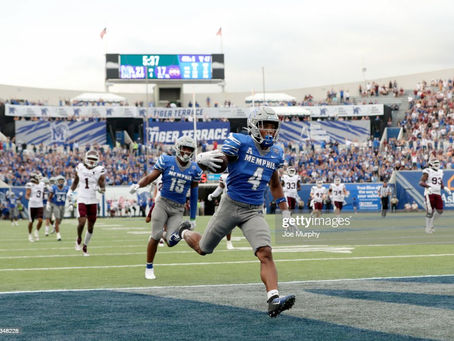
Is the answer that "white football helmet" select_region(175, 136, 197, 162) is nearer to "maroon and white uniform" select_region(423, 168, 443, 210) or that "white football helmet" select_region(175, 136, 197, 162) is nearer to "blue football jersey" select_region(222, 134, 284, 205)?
"blue football jersey" select_region(222, 134, 284, 205)

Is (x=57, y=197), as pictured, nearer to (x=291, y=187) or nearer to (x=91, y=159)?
(x=91, y=159)

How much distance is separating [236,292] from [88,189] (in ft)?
20.2

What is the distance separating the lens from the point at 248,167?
6723 millimetres

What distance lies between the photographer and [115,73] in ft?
189

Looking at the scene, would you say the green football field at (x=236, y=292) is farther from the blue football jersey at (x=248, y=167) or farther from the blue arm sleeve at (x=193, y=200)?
the blue football jersey at (x=248, y=167)

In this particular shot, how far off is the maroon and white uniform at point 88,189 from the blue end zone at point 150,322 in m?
5.72

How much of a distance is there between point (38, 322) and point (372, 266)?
5.93 metres

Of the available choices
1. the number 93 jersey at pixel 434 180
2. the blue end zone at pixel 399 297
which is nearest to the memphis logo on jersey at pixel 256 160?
the blue end zone at pixel 399 297

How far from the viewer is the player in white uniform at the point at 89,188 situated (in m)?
13.1

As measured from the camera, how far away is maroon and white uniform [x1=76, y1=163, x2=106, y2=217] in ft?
43.0

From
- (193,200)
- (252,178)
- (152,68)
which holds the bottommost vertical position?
(193,200)

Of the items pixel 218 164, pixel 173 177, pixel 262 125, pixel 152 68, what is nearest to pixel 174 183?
pixel 173 177

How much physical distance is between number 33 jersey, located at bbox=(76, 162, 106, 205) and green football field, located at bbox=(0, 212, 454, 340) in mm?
1106

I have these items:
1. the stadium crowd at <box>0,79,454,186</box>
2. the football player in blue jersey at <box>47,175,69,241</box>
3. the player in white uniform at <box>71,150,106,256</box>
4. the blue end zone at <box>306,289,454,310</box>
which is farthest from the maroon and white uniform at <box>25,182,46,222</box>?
the stadium crowd at <box>0,79,454,186</box>
